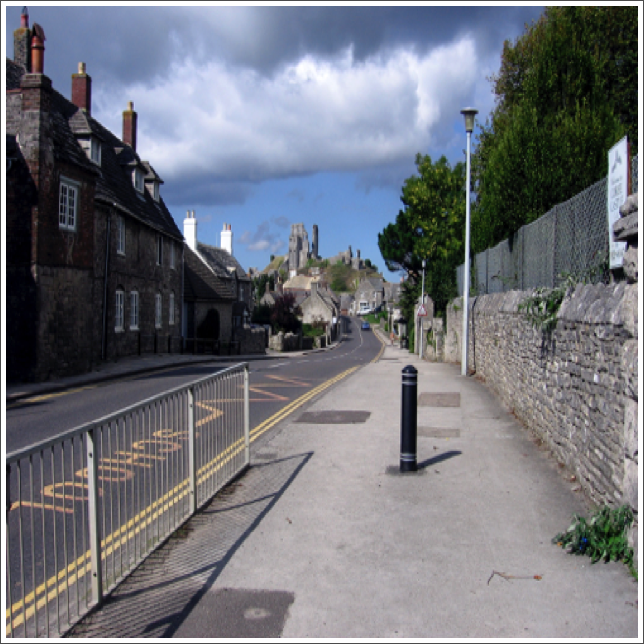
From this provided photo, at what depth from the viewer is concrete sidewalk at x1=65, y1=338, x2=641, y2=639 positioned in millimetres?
3953

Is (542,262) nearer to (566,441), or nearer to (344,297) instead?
(566,441)

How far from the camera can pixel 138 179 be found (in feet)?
104

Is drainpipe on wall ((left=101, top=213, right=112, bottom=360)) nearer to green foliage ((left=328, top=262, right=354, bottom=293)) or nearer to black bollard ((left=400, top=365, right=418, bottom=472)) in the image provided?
black bollard ((left=400, top=365, right=418, bottom=472))

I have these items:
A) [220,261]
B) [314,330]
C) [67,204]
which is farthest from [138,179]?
[314,330]

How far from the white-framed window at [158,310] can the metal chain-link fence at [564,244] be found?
2170cm

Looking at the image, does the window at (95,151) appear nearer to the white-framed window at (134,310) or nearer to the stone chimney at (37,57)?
the white-framed window at (134,310)

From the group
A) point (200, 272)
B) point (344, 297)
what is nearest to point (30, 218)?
point (200, 272)

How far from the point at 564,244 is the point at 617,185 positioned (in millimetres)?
2916

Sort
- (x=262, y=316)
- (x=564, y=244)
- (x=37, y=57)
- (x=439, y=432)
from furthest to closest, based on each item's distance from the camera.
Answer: (x=262, y=316)
(x=37, y=57)
(x=439, y=432)
(x=564, y=244)

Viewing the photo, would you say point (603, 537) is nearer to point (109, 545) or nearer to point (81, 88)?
point (109, 545)

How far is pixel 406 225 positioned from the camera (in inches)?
1726

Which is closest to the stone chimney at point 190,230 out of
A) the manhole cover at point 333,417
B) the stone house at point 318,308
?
the manhole cover at point 333,417

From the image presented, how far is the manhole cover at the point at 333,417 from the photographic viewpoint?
10.8 metres

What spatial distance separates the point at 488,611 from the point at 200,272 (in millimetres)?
41009
